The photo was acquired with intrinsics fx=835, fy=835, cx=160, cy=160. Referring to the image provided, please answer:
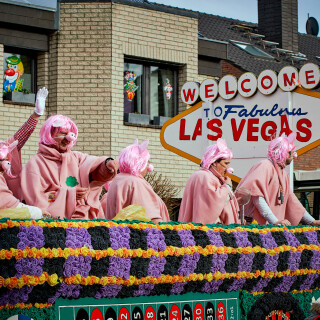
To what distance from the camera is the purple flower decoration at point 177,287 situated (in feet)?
17.9

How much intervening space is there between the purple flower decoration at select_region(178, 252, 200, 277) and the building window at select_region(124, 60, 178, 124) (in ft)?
44.2

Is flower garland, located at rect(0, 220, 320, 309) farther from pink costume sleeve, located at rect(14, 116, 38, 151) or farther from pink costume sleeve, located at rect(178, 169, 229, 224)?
pink costume sleeve, located at rect(14, 116, 38, 151)

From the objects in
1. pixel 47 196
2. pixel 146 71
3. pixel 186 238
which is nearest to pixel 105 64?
pixel 146 71

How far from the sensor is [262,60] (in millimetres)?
25641

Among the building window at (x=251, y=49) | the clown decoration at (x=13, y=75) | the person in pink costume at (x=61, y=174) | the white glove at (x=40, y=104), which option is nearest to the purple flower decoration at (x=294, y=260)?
the person in pink costume at (x=61, y=174)

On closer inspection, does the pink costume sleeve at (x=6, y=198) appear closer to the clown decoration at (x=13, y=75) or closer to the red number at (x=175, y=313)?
the red number at (x=175, y=313)

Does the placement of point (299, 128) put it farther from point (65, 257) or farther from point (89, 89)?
point (65, 257)

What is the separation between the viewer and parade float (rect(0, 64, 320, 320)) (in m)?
4.65

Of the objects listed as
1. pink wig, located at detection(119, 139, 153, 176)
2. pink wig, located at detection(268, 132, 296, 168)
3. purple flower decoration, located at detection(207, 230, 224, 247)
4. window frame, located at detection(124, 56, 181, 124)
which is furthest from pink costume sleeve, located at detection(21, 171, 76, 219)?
window frame, located at detection(124, 56, 181, 124)

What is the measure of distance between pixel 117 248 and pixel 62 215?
5.62ft

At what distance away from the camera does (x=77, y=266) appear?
4.82 meters

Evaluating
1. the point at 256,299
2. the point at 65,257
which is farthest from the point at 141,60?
the point at 65,257

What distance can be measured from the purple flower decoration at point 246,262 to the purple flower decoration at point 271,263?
18 centimetres

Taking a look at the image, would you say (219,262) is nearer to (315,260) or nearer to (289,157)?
(315,260)
